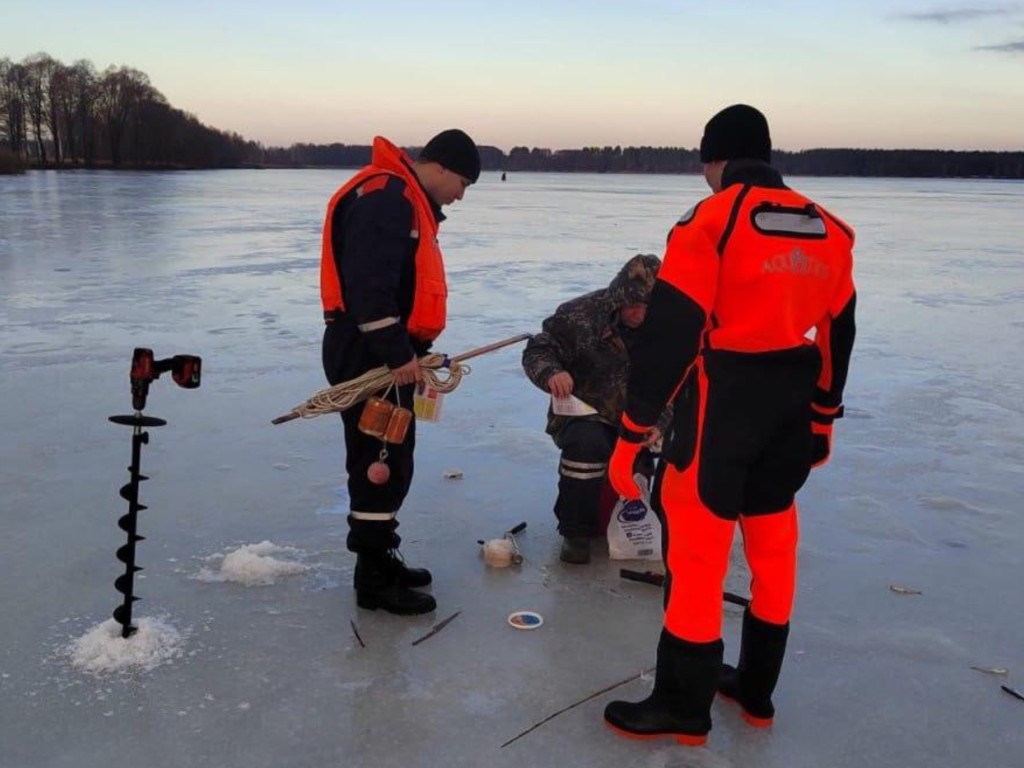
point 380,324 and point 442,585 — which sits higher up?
point 380,324

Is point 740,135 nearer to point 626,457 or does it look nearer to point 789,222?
point 789,222

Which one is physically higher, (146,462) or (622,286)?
(622,286)

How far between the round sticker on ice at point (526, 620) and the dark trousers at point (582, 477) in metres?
0.56

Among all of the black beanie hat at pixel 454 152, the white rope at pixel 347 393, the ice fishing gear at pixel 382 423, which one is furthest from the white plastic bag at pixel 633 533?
the black beanie hat at pixel 454 152

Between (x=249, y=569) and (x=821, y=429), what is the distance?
2131 mm

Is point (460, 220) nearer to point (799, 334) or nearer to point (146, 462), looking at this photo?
point (146, 462)

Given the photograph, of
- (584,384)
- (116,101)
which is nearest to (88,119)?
(116,101)

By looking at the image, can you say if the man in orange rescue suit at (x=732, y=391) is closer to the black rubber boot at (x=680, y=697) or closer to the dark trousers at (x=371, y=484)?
the black rubber boot at (x=680, y=697)

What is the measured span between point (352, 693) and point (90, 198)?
28.1 m

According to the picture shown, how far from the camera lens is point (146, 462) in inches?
183

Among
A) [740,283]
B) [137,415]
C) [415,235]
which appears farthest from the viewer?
[415,235]

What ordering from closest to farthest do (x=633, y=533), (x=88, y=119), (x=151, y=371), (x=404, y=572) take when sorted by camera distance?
1. (x=151, y=371)
2. (x=404, y=572)
3. (x=633, y=533)
4. (x=88, y=119)

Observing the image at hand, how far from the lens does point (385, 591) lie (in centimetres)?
330

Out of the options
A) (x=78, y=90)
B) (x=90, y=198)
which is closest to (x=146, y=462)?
(x=90, y=198)
